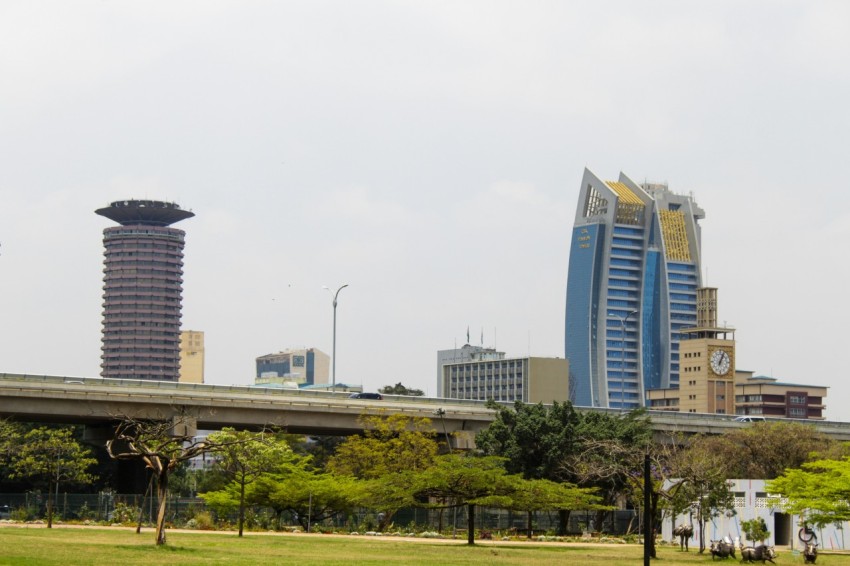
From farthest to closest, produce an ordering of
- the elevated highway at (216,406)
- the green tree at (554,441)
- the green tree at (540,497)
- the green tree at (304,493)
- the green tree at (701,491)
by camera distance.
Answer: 1. the elevated highway at (216,406)
2. the green tree at (554,441)
3. the green tree at (304,493)
4. the green tree at (540,497)
5. the green tree at (701,491)

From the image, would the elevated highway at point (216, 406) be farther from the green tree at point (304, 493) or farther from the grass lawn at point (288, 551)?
the grass lawn at point (288, 551)

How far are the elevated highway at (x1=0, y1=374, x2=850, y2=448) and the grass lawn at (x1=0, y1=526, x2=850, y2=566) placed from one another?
977 inches

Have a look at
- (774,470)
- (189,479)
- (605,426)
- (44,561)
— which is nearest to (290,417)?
(605,426)

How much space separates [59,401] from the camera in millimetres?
91812

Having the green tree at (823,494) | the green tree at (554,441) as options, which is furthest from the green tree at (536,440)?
the green tree at (823,494)

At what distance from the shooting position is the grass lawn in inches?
1681

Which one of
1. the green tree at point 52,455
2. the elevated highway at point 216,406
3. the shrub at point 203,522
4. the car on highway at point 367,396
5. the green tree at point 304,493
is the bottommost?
the shrub at point 203,522

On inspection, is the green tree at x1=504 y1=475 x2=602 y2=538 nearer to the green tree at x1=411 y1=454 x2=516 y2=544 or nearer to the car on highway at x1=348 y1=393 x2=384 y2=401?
the green tree at x1=411 y1=454 x2=516 y2=544

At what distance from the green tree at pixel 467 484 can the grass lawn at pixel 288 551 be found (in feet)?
7.20

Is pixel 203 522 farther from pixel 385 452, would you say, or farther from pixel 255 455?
pixel 385 452

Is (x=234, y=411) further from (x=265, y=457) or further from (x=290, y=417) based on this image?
(x=265, y=457)

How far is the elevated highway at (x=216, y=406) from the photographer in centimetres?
9131

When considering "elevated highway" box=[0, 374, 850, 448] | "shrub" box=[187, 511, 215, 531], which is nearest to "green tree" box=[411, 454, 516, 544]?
"shrub" box=[187, 511, 215, 531]

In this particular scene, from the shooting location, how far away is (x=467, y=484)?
65312 mm
